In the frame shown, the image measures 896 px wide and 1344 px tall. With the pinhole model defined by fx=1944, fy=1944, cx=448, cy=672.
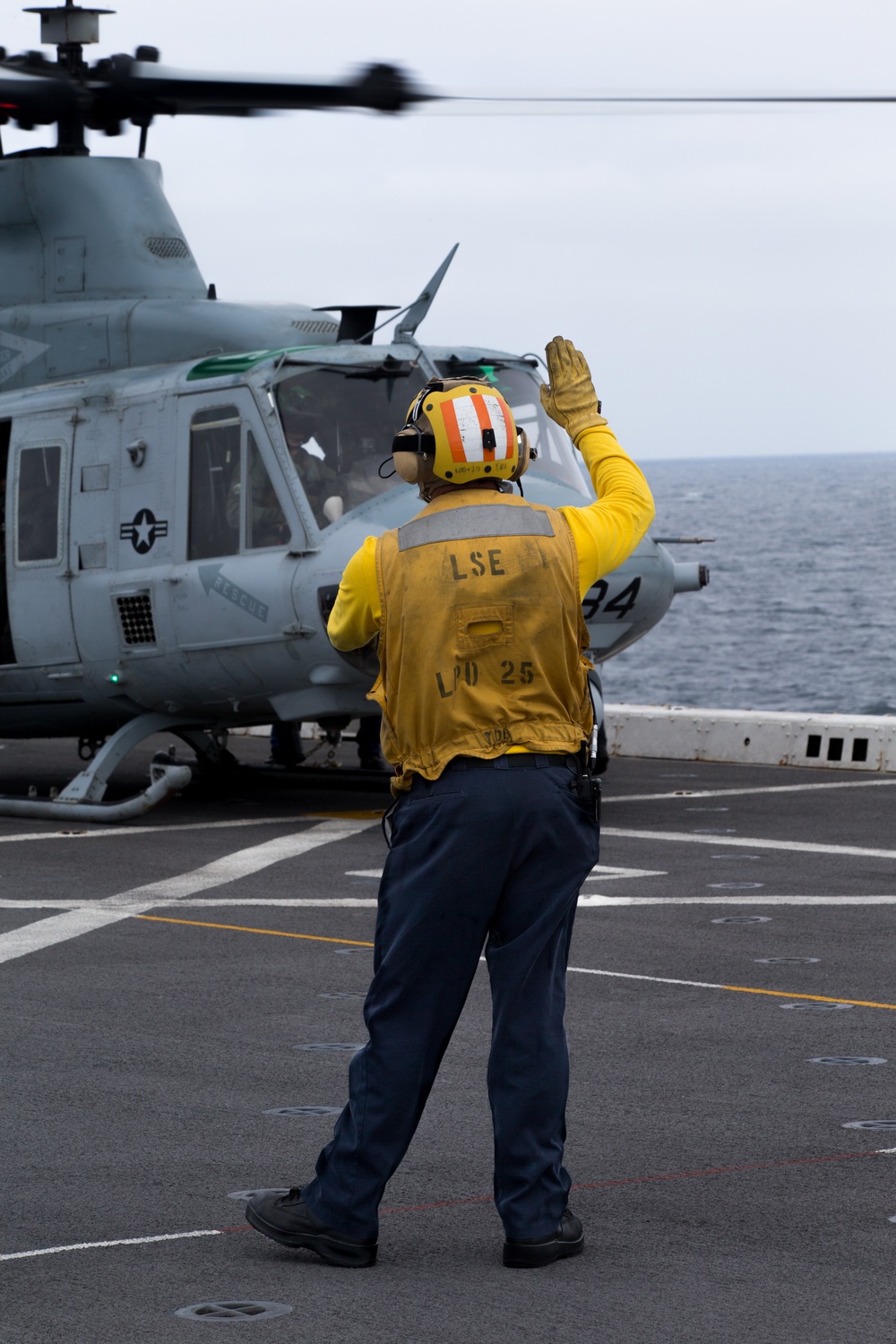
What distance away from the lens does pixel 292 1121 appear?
18.5 ft

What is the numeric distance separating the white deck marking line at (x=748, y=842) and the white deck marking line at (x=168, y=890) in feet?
5.53

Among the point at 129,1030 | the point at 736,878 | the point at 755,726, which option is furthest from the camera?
the point at 755,726

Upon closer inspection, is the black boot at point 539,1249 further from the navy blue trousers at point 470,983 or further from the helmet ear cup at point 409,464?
the helmet ear cup at point 409,464

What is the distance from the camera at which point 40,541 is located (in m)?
13.6

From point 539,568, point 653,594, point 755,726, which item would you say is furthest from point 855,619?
point 539,568

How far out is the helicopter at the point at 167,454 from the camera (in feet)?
40.8

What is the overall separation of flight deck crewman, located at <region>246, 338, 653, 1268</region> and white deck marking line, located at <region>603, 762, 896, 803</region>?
31.0 ft

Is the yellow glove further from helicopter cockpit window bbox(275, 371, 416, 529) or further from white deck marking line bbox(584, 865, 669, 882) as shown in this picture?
helicopter cockpit window bbox(275, 371, 416, 529)

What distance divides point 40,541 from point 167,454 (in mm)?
1291

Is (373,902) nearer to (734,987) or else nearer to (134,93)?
(734,987)

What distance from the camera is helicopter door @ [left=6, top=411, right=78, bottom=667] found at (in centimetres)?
1339

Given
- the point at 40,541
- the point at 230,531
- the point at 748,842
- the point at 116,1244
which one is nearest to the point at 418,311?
the point at 230,531

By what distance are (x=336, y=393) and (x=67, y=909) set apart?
445 centimetres

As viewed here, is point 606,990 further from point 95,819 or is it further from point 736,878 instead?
point 95,819
